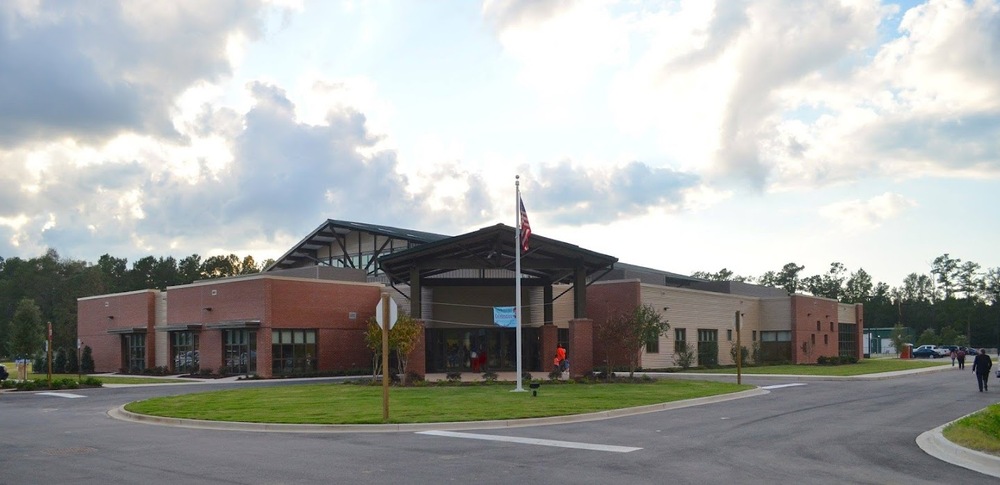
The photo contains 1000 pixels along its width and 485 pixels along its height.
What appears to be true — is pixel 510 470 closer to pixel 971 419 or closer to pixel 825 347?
pixel 971 419

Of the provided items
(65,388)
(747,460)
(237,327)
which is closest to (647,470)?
(747,460)

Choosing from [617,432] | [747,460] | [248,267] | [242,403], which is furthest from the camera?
[248,267]

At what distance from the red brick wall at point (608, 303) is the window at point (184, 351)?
74.2 ft

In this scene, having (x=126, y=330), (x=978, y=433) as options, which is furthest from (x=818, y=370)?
(x=126, y=330)

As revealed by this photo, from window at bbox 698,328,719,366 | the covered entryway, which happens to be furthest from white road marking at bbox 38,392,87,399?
window at bbox 698,328,719,366

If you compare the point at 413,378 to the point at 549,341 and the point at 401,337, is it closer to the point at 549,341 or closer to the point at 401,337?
the point at 401,337

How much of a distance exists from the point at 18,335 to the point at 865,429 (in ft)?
167

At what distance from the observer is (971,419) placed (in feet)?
59.9

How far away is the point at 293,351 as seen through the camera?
152ft

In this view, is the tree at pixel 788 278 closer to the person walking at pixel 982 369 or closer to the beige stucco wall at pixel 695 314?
the beige stucco wall at pixel 695 314

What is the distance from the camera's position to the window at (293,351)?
1786 inches

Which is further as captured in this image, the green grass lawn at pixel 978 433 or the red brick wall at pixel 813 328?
the red brick wall at pixel 813 328

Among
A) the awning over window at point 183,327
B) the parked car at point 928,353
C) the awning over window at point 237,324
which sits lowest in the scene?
the parked car at point 928,353

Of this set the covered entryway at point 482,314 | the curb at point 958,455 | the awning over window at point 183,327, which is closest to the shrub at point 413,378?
the covered entryway at point 482,314
